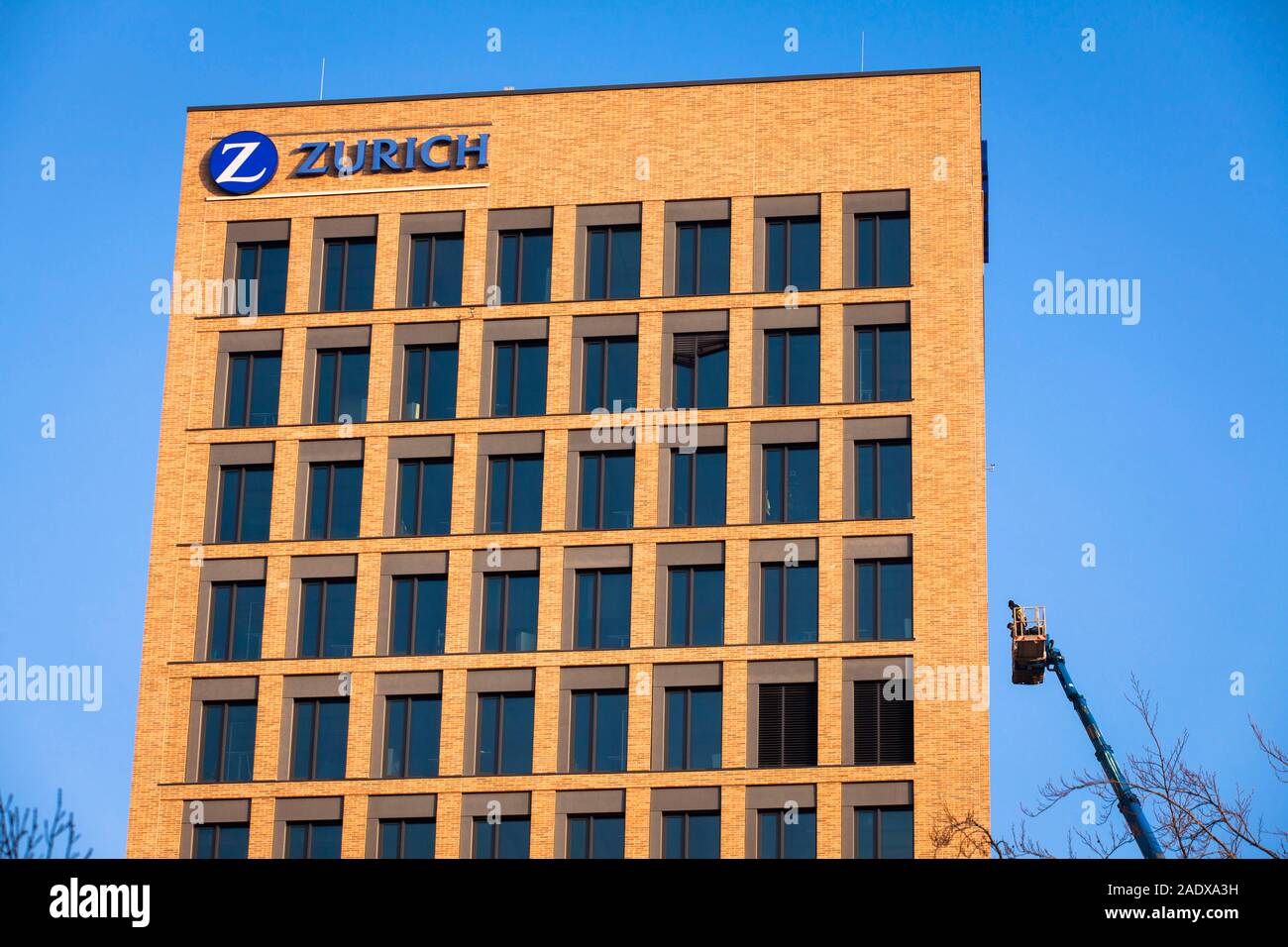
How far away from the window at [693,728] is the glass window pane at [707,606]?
1.68 m

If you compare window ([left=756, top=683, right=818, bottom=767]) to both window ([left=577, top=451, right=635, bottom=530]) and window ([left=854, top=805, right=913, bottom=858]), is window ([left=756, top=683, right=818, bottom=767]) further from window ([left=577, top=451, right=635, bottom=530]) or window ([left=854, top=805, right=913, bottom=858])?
window ([left=577, top=451, right=635, bottom=530])

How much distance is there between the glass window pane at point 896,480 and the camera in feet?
207

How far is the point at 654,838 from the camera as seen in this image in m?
59.9

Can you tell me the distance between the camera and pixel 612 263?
220 ft

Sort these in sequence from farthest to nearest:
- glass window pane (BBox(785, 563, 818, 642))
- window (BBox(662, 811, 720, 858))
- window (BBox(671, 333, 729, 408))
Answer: window (BBox(671, 333, 729, 408)), glass window pane (BBox(785, 563, 818, 642)), window (BBox(662, 811, 720, 858))

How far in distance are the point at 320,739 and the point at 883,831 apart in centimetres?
1775

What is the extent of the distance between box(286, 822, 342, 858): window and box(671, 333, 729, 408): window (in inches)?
681

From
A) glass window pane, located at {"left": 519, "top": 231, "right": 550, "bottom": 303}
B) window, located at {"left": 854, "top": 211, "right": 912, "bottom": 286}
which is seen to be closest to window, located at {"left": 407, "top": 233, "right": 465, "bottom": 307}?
glass window pane, located at {"left": 519, "top": 231, "right": 550, "bottom": 303}

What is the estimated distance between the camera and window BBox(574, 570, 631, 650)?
62.9 meters

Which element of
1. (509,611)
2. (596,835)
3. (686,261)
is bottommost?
(596,835)

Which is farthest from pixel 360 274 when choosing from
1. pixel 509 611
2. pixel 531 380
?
pixel 509 611

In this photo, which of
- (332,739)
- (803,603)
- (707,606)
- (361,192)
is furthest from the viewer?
(361,192)

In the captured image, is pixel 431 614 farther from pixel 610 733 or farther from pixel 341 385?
pixel 341 385
